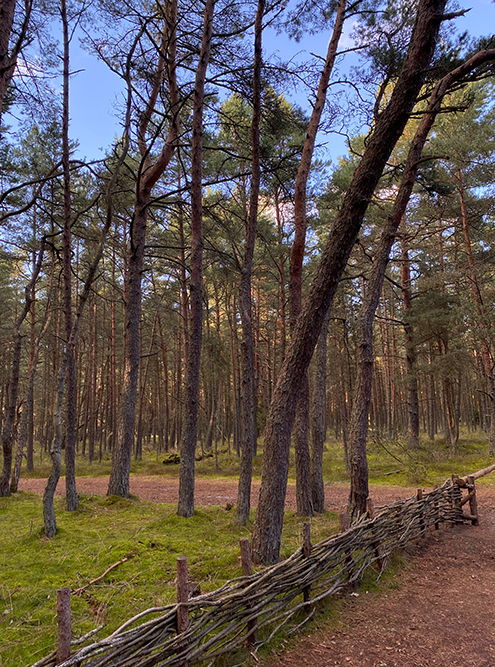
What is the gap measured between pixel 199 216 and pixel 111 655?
22.0 feet

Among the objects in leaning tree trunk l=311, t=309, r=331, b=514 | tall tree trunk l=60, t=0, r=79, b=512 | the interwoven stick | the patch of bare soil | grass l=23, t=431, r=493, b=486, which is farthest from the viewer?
grass l=23, t=431, r=493, b=486

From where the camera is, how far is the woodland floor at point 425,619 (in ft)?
10.7

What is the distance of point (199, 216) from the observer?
24.9ft

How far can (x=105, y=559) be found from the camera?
16.7 ft

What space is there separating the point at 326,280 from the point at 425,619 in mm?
3715

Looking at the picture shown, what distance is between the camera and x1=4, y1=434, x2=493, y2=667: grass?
3650mm

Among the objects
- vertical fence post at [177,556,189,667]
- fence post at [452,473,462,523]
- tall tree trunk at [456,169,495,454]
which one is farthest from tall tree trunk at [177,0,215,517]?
tall tree trunk at [456,169,495,454]

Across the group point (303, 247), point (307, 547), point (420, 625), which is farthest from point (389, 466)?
point (307, 547)

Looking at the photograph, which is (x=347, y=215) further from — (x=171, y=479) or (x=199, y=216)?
(x=171, y=479)

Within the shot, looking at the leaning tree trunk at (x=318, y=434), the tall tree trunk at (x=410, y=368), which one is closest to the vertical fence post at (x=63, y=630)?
the leaning tree trunk at (x=318, y=434)

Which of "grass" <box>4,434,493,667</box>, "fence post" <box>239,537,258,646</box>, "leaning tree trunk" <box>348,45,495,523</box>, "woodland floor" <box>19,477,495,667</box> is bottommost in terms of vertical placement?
"woodland floor" <box>19,477,495,667</box>

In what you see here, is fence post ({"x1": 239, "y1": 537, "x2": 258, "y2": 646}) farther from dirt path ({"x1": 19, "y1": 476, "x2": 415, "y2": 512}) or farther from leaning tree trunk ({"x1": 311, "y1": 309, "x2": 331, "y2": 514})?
dirt path ({"x1": 19, "y1": 476, "x2": 415, "y2": 512})

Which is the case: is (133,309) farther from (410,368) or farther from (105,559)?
(410,368)

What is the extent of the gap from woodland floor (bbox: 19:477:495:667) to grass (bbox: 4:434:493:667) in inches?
12.9
